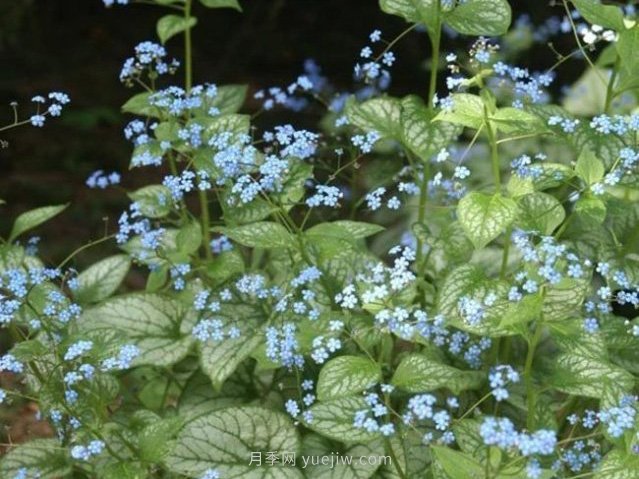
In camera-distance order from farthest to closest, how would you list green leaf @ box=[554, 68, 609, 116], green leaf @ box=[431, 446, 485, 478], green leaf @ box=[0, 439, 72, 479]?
green leaf @ box=[554, 68, 609, 116] < green leaf @ box=[0, 439, 72, 479] < green leaf @ box=[431, 446, 485, 478]

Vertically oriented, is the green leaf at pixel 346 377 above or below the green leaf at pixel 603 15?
below

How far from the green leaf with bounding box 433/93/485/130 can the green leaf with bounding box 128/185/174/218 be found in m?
0.82

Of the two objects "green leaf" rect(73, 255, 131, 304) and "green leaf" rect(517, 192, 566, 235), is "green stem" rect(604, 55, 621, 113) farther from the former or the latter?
"green leaf" rect(73, 255, 131, 304)

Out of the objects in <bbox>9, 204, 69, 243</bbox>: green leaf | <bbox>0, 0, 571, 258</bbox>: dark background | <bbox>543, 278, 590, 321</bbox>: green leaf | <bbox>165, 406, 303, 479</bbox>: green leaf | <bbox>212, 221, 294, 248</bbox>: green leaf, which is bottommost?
<bbox>0, 0, 571, 258</bbox>: dark background

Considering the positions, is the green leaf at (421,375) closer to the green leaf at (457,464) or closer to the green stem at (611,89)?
the green leaf at (457,464)

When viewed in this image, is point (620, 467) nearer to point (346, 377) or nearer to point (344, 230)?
point (346, 377)

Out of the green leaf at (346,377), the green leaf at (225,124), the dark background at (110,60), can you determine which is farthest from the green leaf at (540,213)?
the dark background at (110,60)

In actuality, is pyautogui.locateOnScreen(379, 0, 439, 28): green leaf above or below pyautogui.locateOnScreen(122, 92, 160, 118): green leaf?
above

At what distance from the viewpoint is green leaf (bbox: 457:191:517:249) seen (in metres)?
2.09

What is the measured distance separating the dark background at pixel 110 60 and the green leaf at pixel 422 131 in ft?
8.91

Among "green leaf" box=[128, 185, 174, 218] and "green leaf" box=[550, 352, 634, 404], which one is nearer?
"green leaf" box=[550, 352, 634, 404]

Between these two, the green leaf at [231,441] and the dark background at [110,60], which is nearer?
the green leaf at [231,441]

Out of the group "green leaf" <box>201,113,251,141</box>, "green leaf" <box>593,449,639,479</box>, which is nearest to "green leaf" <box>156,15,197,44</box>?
"green leaf" <box>201,113,251,141</box>

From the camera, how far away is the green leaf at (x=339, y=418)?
2184mm
